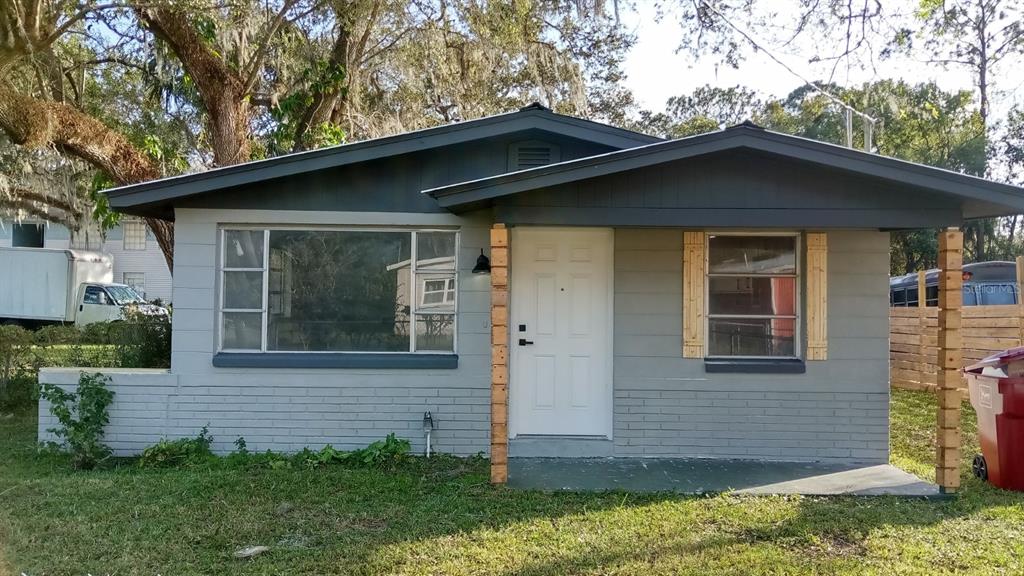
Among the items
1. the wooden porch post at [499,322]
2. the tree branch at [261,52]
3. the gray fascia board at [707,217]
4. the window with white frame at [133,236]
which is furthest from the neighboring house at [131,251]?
the gray fascia board at [707,217]

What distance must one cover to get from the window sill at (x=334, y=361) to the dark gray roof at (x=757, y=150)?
6.09 feet

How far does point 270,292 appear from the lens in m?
6.68

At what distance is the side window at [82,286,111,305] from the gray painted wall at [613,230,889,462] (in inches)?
669

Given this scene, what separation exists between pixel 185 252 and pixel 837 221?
5.99 meters

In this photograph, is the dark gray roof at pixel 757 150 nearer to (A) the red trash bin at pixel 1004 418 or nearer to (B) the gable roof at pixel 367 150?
(B) the gable roof at pixel 367 150

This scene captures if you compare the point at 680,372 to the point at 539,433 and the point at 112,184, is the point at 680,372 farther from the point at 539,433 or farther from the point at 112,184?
the point at 112,184

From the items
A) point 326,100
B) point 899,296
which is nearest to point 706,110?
point 899,296

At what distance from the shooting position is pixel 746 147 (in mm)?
5449

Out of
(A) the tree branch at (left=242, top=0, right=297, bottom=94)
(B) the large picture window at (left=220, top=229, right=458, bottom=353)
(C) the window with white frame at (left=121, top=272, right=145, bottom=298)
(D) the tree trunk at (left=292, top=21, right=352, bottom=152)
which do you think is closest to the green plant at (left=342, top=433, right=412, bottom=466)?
(B) the large picture window at (left=220, top=229, right=458, bottom=353)

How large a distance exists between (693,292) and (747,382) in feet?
3.40

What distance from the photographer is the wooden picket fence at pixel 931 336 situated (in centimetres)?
997

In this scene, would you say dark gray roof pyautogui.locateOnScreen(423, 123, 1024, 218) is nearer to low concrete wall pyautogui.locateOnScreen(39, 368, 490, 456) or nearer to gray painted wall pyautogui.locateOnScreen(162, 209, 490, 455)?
gray painted wall pyautogui.locateOnScreen(162, 209, 490, 455)

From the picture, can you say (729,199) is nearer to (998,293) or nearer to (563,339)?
(563,339)

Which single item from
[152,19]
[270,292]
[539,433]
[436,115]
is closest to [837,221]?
[539,433]
